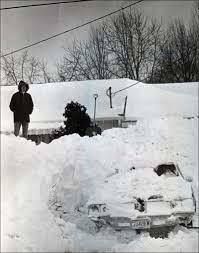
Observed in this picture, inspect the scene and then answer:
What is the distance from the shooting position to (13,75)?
10.4ft

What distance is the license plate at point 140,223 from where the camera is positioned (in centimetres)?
296

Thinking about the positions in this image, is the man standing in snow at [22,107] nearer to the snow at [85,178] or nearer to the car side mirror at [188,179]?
the snow at [85,178]

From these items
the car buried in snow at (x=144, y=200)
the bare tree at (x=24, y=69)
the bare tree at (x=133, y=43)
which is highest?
the bare tree at (x=133, y=43)

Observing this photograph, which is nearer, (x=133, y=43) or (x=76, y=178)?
(x=76, y=178)

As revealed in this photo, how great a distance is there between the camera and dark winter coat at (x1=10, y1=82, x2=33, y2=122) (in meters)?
3.12

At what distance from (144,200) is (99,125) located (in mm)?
538

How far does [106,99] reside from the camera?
10.2ft

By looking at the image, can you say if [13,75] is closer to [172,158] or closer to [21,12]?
[21,12]

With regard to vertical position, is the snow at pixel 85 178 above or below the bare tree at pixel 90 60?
below

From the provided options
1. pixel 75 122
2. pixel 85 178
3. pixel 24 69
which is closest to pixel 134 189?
pixel 85 178

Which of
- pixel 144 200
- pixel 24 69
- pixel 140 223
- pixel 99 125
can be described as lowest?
pixel 140 223

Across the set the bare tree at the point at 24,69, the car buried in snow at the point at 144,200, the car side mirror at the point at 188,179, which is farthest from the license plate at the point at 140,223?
the bare tree at the point at 24,69

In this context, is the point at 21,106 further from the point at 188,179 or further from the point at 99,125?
the point at 188,179

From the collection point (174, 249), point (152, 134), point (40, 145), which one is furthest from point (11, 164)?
point (174, 249)
